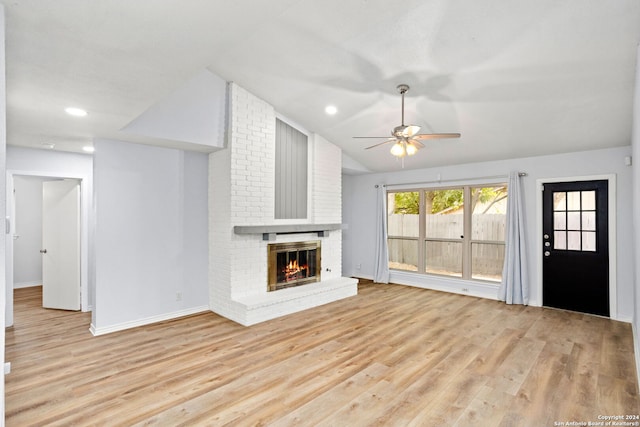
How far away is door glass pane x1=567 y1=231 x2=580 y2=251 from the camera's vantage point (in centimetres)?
502

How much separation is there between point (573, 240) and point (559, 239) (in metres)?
0.17

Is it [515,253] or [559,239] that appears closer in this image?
[559,239]

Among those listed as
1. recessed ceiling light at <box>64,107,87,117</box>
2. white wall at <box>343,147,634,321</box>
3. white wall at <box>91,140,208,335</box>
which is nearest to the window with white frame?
white wall at <box>343,147,634,321</box>

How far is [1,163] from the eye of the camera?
1597 millimetres

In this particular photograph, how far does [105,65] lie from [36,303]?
4.99 m

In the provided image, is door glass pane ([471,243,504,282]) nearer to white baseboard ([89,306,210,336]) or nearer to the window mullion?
the window mullion

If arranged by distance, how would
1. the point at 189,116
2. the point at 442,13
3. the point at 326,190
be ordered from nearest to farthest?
the point at 442,13, the point at 189,116, the point at 326,190

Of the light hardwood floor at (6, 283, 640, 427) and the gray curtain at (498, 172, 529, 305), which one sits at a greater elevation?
the gray curtain at (498, 172, 529, 305)

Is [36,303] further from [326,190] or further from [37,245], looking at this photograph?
[326,190]

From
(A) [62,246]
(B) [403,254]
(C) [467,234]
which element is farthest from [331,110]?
(A) [62,246]

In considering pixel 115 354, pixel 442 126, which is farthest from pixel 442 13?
pixel 115 354

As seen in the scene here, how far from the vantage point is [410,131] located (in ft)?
11.7

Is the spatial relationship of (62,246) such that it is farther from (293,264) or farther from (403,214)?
(403,214)

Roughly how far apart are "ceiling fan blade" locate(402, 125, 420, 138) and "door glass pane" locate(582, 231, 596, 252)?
3.40 meters
